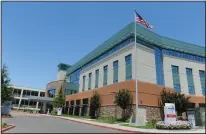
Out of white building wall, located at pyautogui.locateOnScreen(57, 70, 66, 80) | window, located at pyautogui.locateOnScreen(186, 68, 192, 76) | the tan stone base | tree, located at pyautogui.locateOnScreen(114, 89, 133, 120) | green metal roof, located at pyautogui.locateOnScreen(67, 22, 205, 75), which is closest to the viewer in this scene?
tree, located at pyautogui.locateOnScreen(114, 89, 133, 120)

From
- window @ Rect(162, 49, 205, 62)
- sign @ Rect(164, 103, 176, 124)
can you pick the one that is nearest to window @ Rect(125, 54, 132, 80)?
window @ Rect(162, 49, 205, 62)

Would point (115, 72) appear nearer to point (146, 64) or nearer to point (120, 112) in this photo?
point (146, 64)

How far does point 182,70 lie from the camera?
48344mm

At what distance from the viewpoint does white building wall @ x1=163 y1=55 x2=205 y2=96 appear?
45875 mm

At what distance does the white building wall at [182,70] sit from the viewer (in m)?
45.9

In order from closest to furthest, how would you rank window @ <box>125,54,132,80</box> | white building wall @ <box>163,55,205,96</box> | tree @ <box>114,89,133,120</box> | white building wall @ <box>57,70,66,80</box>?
tree @ <box>114,89,133,120</box>, window @ <box>125,54,132,80</box>, white building wall @ <box>163,55,205,96</box>, white building wall @ <box>57,70,66,80</box>

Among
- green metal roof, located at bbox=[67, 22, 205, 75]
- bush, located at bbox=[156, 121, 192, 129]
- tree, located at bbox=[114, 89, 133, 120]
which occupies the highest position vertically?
green metal roof, located at bbox=[67, 22, 205, 75]

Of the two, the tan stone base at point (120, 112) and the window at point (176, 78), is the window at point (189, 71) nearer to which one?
the window at point (176, 78)

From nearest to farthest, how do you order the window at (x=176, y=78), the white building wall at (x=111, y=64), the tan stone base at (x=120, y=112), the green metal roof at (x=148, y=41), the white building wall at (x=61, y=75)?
the tan stone base at (x=120, y=112)
the white building wall at (x=111, y=64)
the green metal roof at (x=148, y=41)
the window at (x=176, y=78)
the white building wall at (x=61, y=75)

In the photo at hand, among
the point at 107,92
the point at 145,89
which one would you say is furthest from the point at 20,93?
the point at 145,89

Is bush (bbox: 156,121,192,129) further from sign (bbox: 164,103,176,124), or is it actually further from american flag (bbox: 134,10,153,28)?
american flag (bbox: 134,10,153,28)

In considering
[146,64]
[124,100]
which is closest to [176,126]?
[124,100]

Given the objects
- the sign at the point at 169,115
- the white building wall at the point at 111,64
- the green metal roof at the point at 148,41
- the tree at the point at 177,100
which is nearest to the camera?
the sign at the point at 169,115

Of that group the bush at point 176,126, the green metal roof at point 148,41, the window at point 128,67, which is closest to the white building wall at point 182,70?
the green metal roof at point 148,41
